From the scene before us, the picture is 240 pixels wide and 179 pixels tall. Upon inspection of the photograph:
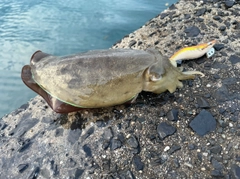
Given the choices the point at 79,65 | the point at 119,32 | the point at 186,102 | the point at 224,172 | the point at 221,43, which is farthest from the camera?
the point at 119,32

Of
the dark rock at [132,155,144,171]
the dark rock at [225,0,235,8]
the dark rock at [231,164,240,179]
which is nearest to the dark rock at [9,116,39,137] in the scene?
the dark rock at [132,155,144,171]

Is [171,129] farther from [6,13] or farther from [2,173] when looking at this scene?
[6,13]

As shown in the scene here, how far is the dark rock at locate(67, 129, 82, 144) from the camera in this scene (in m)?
2.43

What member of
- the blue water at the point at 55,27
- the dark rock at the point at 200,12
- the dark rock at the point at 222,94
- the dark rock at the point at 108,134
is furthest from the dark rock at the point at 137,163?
the dark rock at the point at 200,12

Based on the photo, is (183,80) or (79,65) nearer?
(79,65)

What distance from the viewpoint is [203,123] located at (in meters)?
2.35

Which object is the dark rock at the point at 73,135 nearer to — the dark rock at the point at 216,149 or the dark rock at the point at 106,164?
the dark rock at the point at 106,164

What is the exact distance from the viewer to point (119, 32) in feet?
14.8

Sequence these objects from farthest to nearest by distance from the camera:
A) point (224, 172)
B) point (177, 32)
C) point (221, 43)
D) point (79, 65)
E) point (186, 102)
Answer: point (177, 32) → point (221, 43) → point (186, 102) → point (79, 65) → point (224, 172)

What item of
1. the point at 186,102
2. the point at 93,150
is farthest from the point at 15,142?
the point at 186,102

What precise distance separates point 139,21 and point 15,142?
2.94 meters

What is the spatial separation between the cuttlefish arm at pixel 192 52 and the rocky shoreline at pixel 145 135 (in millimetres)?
72

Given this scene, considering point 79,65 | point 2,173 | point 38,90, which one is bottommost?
point 2,173

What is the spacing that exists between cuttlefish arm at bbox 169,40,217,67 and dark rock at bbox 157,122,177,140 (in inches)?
29.4
